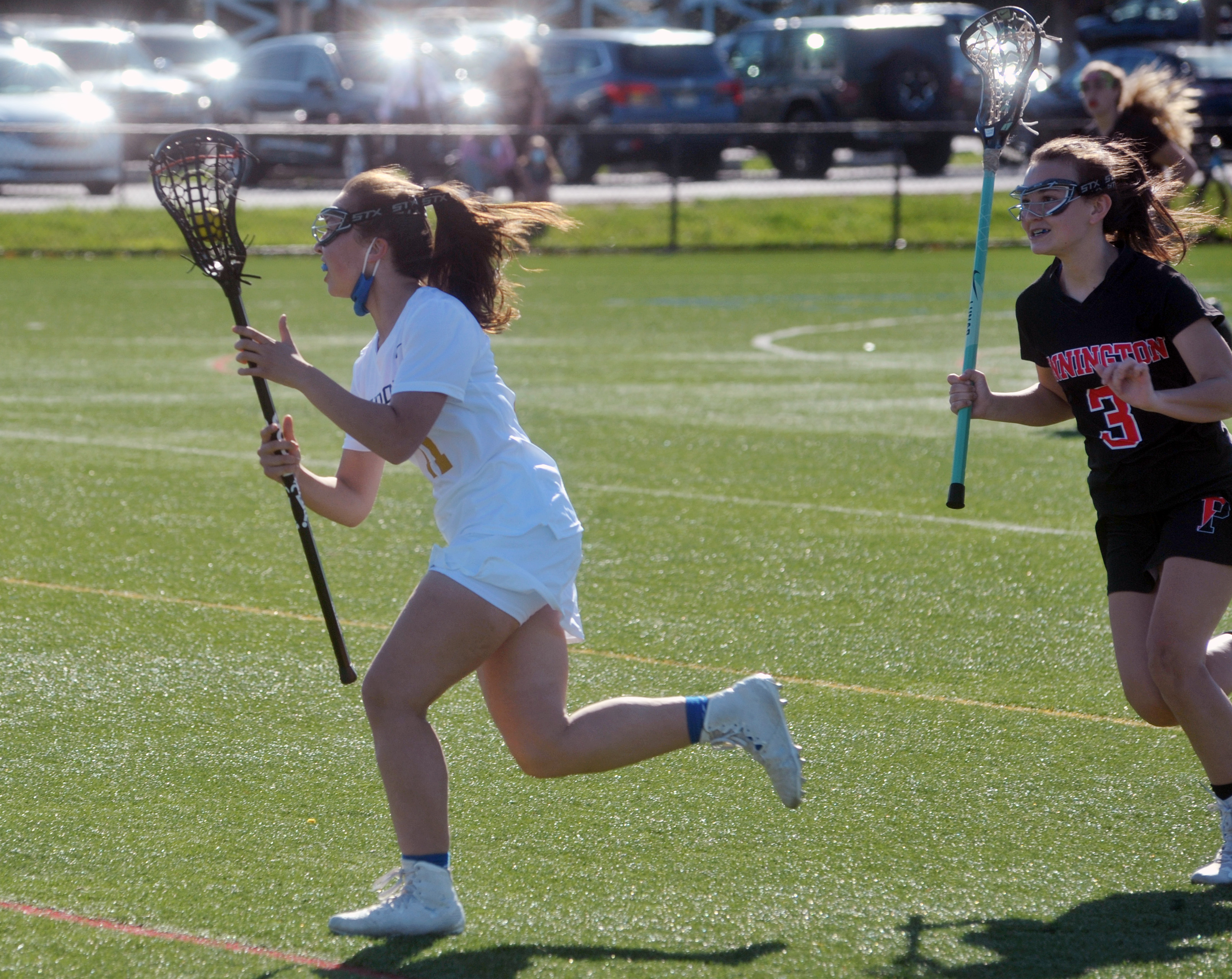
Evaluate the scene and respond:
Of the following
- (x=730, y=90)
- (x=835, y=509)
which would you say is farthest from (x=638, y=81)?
(x=835, y=509)

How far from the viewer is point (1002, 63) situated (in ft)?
16.9

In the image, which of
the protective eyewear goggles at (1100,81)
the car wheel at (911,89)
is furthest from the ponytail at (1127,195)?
the car wheel at (911,89)

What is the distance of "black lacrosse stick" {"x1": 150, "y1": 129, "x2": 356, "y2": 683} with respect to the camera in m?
4.19

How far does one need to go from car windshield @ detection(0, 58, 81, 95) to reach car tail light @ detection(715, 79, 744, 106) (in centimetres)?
1044

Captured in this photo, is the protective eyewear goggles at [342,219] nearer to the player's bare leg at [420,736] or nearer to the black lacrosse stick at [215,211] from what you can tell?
the black lacrosse stick at [215,211]

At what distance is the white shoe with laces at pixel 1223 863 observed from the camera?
407 centimetres

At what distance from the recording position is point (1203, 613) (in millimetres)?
4168

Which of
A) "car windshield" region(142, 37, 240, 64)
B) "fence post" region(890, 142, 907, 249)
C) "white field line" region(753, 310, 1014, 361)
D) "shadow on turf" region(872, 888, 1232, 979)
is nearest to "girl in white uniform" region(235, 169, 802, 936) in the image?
"shadow on turf" region(872, 888, 1232, 979)

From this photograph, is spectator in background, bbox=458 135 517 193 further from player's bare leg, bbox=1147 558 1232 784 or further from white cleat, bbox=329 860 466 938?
white cleat, bbox=329 860 466 938

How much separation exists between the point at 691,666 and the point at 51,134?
767 inches

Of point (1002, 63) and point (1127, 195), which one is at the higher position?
point (1002, 63)

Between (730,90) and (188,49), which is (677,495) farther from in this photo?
(188,49)

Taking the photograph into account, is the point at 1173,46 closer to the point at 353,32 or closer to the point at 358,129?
the point at 358,129

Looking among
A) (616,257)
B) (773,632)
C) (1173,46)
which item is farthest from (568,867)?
(1173,46)
